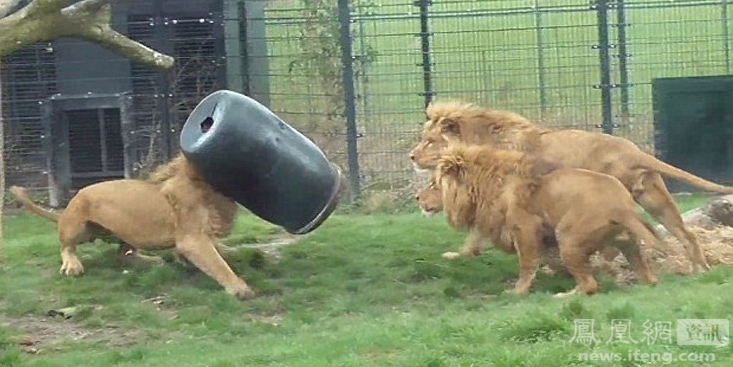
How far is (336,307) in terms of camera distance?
28.7 feet

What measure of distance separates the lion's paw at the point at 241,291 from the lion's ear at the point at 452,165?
1683 mm

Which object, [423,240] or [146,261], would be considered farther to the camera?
[423,240]

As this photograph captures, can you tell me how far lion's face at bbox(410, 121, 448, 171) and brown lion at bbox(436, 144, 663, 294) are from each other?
2.75 feet

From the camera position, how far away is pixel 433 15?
1441 cm

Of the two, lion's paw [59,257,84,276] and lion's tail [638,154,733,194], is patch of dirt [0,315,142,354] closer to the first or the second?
lion's paw [59,257,84,276]

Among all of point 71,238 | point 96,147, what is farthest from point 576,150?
point 96,147

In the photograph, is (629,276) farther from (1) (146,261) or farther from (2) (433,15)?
(2) (433,15)

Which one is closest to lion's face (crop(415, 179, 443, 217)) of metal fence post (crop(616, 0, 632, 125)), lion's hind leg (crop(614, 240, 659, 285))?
lion's hind leg (crop(614, 240, 659, 285))

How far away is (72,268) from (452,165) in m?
3.08

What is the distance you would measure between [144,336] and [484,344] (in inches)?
108

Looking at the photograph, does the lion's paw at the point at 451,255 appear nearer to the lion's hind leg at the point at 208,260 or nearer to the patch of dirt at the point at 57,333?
the lion's hind leg at the point at 208,260

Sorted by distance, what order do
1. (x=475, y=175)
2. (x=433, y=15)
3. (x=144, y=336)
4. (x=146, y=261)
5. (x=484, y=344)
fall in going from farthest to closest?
(x=433, y=15) < (x=146, y=261) < (x=475, y=175) < (x=144, y=336) < (x=484, y=344)

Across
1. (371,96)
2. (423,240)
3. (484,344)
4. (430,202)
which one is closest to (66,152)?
(371,96)

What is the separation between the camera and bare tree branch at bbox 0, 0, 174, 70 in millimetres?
7402
